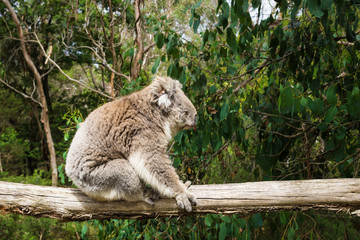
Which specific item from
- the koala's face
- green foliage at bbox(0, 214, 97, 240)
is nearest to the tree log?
the koala's face

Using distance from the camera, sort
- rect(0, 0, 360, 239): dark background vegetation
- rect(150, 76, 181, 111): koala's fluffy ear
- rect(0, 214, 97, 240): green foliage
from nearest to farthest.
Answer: rect(0, 0, 360, 239): dark background vegetation < rect(150, 76, 181, 111): koala's fluffy ear < rect(0, 214, 97, 240): green foliage

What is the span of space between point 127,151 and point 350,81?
1948 mm

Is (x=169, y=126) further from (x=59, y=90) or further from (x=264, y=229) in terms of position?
(x=59, y=90)

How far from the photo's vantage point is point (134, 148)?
8.37 feet

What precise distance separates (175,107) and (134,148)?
0.61 meters

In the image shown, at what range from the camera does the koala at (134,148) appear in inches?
95.3

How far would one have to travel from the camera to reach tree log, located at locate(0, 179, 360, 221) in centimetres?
228

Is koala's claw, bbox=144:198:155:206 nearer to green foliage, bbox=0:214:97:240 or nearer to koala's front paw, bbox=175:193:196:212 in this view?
koala's front paw, bbox=175:193:196:212

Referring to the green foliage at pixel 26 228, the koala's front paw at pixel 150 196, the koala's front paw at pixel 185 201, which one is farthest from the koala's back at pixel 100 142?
the green foliage at pixel 26 228

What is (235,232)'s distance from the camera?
2.73 meters

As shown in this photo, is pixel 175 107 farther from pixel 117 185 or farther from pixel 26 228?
pixel 26 228

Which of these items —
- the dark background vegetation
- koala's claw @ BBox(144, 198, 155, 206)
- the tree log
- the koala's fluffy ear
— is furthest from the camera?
the koala's fluffy ear

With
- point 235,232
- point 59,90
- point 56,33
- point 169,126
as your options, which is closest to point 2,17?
point 56,33

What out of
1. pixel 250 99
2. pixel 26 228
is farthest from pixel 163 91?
pixel 26 228
